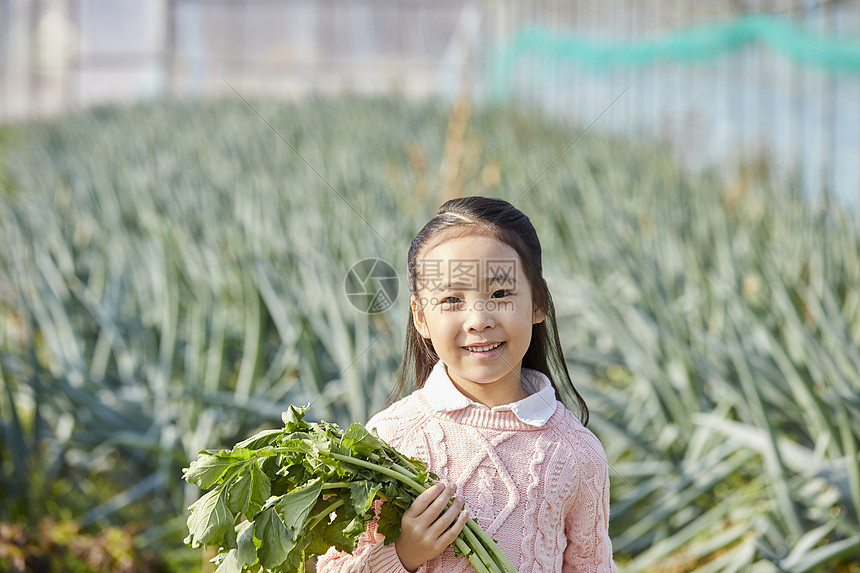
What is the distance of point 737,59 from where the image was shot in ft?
23.4

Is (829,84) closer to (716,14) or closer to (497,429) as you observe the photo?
(716,14)

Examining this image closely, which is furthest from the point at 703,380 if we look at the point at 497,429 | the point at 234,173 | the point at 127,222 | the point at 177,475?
the point at 234,173

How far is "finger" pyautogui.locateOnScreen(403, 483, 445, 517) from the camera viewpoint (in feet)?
2.89

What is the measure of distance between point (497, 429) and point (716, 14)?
8528 mm

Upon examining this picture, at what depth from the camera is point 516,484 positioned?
958mm

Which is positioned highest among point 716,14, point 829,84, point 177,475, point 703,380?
point 716,14

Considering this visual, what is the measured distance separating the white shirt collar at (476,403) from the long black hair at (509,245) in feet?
0.17

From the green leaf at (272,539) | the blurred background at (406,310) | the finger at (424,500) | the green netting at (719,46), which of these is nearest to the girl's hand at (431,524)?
the finger at (424,500)

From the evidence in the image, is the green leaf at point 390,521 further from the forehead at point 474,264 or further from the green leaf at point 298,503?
the forehead at point 474,264

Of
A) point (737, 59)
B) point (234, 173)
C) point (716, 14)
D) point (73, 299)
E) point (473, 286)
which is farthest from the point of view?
point (716, 14)

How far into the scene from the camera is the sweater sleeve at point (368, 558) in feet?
3.01

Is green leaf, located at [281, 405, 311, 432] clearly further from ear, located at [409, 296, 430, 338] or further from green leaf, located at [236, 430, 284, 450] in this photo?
ear, located at [409, 296, 430, 338]

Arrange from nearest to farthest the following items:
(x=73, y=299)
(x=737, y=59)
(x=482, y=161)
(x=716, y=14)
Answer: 1. (x=73, y=299)
2. (x=482, y=161)
3. (x=737, y=59)
4. (x=716, y=14)

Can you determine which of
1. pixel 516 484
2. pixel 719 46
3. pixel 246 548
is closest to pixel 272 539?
pixel 246 548
